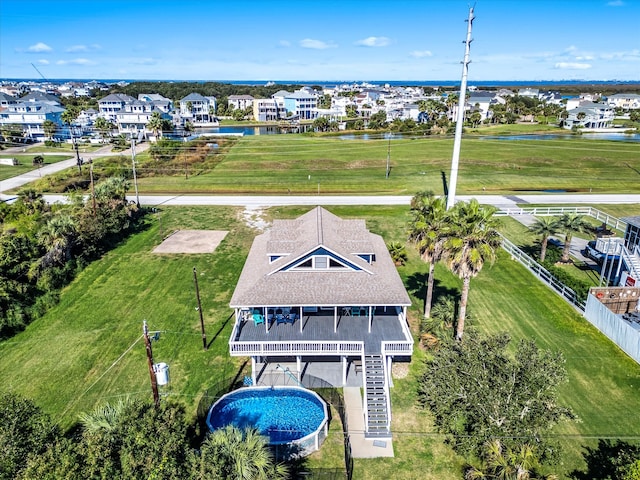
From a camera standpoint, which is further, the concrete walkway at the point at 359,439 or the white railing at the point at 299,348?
the white railing at the point at 299,348

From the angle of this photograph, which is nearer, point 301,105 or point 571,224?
point 571,224

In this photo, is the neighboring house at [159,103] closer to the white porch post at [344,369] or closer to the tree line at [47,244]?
the tree line at [47,244]

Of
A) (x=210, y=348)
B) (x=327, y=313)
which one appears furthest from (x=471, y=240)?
(x=210, y=348)

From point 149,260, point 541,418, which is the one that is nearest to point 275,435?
point 541,418

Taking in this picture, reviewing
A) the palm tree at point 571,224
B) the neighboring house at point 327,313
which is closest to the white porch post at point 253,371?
the neighboring house at point 327,313

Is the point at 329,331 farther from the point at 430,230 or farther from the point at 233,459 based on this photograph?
the point at 233,459

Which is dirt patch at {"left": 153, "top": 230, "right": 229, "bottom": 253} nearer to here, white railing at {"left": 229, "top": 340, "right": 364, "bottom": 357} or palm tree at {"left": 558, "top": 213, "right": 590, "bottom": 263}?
white railing at {"left": 229, "top": 340, "right": 364, "bottom": 357}
